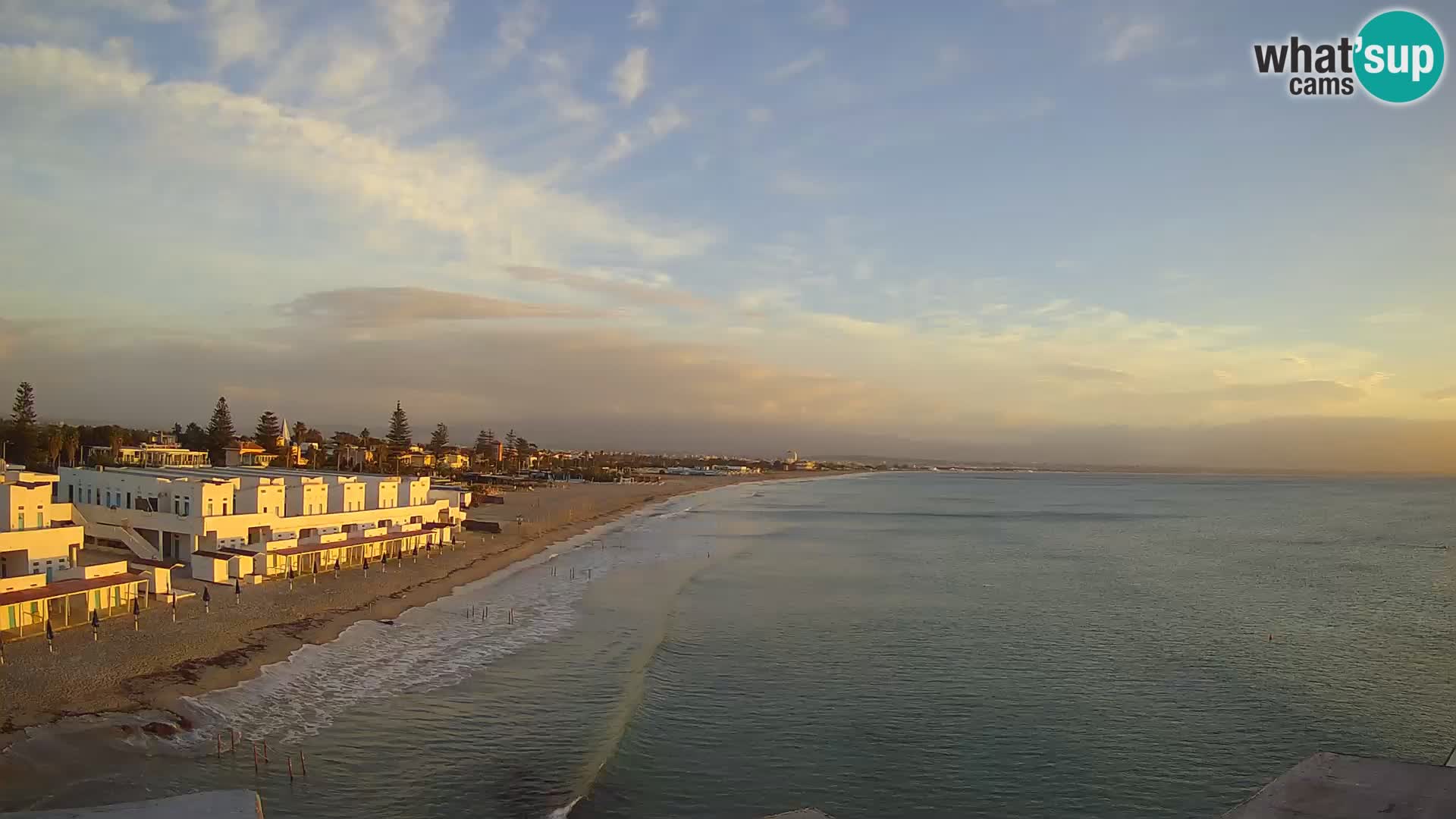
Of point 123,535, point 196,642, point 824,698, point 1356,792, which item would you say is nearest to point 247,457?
point 123,535

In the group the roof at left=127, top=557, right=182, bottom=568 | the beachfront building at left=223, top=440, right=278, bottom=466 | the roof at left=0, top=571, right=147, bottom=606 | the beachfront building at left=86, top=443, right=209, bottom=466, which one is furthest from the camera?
the beachfront building at left=223, top=440, right=278, bottom=466

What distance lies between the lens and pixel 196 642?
74.5 ft

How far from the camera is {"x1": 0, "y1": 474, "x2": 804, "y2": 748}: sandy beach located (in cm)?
1784

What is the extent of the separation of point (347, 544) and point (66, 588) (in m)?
14.3

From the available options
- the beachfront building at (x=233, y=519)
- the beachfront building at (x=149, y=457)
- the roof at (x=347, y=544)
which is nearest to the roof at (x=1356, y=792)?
the beachfront building at (x=233, y=519)

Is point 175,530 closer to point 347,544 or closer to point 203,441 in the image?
point 347,544

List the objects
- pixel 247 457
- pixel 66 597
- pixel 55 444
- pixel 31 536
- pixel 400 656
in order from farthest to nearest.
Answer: pixel 247 457 → pixel 55 444 → pixel 31 536 → pixel 400 656 → pixel 66 597

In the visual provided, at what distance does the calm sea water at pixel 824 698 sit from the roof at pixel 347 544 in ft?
19.8

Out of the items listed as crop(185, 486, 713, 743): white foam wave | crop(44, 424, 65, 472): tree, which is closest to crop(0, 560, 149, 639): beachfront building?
crop(185, 486, 713, 743): white foam wave

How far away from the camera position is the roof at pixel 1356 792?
897 centimetres

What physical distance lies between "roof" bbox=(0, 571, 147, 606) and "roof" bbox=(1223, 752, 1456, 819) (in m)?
26.9

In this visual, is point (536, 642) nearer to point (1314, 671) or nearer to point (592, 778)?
point (592, 778)

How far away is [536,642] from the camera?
87.7ft

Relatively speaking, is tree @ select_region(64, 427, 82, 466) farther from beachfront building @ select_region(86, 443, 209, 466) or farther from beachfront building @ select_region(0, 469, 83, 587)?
beachfront building @ select_region(0, 469, 83, 587)
